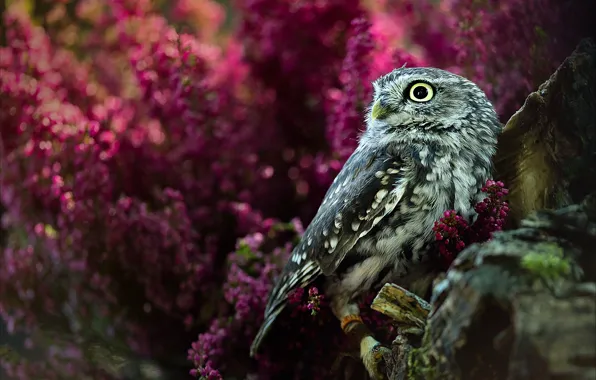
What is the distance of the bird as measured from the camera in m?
0.82

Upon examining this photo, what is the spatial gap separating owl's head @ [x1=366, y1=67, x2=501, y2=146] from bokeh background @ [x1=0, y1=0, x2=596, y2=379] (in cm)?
8

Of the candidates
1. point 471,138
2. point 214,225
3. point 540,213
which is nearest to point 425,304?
point 540,213

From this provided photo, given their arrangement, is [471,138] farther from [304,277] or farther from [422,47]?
[422,47]

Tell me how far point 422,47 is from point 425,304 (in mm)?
707

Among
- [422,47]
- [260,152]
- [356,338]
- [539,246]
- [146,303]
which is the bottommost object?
[146,303]

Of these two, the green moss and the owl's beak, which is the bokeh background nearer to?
the owl's beak

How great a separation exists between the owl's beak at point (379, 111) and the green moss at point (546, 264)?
1.40 feet

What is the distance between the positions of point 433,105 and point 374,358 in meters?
0.37

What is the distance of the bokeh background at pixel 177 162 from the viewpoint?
98 cm

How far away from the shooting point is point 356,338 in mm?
870

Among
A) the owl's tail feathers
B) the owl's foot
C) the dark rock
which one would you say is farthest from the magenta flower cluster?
the owl's tail feathers

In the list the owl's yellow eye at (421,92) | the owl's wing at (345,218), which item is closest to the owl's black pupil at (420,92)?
the owl's yellow eye at (421,92)

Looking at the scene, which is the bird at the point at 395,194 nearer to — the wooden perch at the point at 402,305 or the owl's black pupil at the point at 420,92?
the owl's black pupil at the point at 420,92

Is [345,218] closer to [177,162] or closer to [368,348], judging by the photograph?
[368,348]
